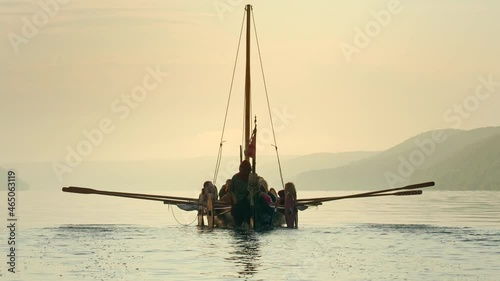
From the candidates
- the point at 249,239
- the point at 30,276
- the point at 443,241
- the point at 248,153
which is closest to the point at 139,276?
the point at 30,276

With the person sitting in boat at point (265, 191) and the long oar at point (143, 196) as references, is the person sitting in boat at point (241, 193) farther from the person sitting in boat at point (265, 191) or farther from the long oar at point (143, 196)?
the long oar at point (143, 196)

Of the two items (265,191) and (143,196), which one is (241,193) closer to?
(265,191)

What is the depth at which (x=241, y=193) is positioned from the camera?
7069 centimetres

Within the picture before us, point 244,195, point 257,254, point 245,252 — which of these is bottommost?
point 257,254

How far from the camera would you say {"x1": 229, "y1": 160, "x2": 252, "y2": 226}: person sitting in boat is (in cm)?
7069

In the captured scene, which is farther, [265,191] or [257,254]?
[265,191]

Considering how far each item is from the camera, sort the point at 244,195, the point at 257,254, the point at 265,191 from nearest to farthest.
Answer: the point at 257,254
the point at 244,195
the point at 265,191

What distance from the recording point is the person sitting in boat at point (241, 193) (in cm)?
7069

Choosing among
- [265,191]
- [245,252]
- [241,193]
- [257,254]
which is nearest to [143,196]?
[265,191]

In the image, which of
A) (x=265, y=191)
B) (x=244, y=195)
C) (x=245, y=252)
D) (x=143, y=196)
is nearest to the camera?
(x=245, y=252)

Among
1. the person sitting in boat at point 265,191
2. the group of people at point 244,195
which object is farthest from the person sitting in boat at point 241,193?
the person sitting in boat at point 265,191

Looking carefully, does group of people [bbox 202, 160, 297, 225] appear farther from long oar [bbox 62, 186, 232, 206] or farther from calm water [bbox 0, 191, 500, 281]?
long oar [bbox 62, 186, 232, 206]

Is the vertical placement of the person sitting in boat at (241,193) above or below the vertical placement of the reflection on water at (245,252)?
above

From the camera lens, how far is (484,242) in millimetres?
62406
